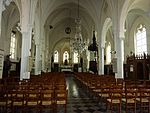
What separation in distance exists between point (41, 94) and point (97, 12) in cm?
2025

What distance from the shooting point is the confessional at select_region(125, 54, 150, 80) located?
1895cm

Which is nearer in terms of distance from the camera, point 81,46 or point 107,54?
point 81,46

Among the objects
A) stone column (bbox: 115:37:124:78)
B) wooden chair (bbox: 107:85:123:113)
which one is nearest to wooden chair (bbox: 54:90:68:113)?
wooden chair (bbox: 107:85:123:113)

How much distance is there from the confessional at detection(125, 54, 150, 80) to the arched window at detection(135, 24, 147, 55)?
404cm

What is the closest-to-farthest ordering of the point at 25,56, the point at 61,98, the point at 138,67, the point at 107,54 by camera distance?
the point at 61,98, the point at 25,56, the point at 138,67, the point at 107,54

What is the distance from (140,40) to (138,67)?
20.7ft

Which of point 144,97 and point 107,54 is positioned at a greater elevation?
point 107,54

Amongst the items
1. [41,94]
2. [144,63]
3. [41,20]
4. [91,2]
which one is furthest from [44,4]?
[41,94]

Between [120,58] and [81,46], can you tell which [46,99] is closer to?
[120,58]

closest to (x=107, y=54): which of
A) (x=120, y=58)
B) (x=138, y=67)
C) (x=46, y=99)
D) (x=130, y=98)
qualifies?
(x=138, y=67)

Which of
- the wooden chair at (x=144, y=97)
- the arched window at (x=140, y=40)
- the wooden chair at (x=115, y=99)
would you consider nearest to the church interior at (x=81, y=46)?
the arched window at (x=140, y=40)

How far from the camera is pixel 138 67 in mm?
20188

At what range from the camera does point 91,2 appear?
23797 mm

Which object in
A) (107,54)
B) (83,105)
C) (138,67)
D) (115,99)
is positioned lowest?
(83,105)
